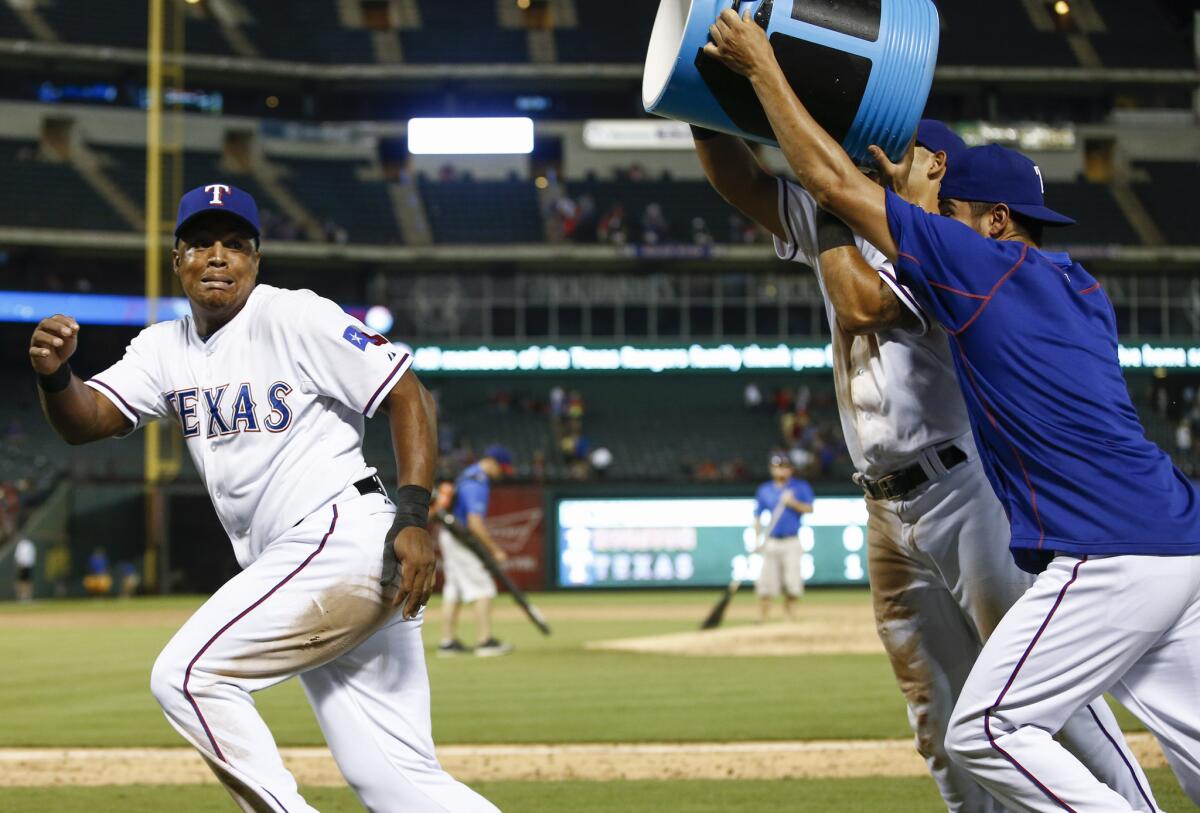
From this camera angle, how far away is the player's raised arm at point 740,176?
464 cm

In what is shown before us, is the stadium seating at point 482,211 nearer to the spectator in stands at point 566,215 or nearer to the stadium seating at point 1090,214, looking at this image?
the spectator in stands at point 566,215

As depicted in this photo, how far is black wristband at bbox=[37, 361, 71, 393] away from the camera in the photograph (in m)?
4.43

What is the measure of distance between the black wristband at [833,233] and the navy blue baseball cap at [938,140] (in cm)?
44

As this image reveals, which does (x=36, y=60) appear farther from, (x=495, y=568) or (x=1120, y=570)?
(x=1120, y=570)

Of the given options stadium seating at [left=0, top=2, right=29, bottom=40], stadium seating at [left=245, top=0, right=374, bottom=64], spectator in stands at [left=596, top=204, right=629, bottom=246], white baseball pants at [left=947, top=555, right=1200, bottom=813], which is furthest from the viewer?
stadium seating at [left=245, top=0, right=374, bottom=64]

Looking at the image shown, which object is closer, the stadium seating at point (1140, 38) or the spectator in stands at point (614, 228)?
the spectator in stands at point (614, 228)

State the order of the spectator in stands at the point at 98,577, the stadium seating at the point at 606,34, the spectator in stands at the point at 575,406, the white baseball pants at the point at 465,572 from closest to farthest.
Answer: the white baseball pants at the point at 465,572 → the spectator in stands at the point at 98,577 → the spectator in stands at the point at 575,406 → the stadium seating at the point at 606,34

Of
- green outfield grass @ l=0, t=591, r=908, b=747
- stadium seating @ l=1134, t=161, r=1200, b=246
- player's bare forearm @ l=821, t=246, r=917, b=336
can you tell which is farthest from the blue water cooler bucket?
stadium seating @ l=1134, t=161, r=1200, b=246

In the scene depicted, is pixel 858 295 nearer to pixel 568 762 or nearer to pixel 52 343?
pixel 52 343

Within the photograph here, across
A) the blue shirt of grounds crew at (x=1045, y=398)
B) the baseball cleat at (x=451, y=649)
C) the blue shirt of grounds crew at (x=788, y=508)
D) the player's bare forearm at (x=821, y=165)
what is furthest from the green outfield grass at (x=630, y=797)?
the blue shirt of grounds crew at (x=788, y=508)

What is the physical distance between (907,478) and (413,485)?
4.94 ft

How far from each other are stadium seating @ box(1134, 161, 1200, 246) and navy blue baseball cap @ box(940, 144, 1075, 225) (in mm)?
39239

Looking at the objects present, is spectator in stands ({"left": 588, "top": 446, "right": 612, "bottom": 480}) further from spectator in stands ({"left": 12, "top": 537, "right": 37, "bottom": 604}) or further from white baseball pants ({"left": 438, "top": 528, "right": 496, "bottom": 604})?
white baseball pants ({"left": 438, "top": 528, "right": 496, "bottom": 604})

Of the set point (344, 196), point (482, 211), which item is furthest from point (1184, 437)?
point (344, 196)
